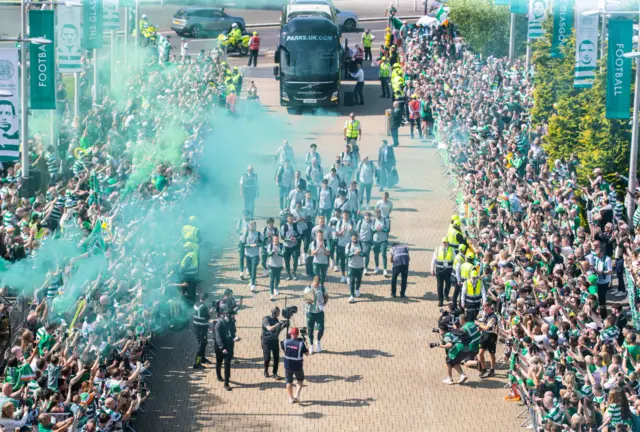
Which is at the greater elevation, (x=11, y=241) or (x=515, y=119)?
(x=515, y=119)

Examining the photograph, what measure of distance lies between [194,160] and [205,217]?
1.69 m

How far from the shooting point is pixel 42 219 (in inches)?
941

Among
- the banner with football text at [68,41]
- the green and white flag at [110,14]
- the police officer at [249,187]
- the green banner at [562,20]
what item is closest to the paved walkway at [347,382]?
the police officer at [249,187]

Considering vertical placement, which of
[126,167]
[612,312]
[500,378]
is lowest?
[500,378]

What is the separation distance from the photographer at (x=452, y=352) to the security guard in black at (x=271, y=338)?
2727 mm

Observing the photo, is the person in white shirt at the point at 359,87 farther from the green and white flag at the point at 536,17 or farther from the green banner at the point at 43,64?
the green banner at the point at 43,64

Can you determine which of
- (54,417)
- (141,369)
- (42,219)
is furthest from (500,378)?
(42,219)

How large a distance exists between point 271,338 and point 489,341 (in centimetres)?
371

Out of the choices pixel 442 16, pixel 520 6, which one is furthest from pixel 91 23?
pixel 442 16

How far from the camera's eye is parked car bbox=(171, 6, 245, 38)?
54.3m

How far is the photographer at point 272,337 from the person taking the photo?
20.2m

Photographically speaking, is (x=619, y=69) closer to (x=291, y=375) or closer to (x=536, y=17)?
(x=536, y=17)

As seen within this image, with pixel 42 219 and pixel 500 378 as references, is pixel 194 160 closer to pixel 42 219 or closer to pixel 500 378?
pixel 42 219

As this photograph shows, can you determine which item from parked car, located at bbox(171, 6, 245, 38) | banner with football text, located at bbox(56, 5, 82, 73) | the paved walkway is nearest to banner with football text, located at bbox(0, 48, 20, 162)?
the paved walkway
